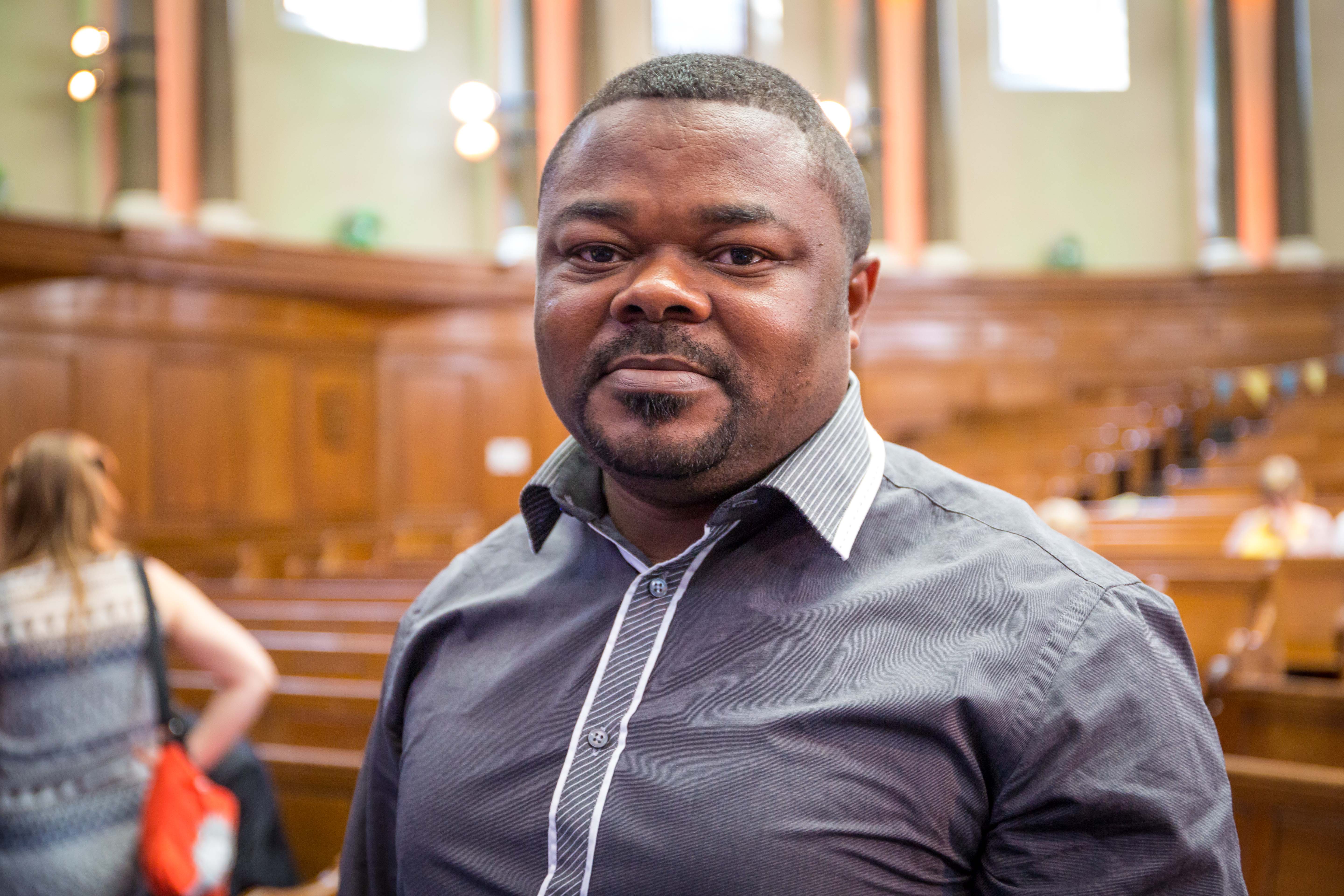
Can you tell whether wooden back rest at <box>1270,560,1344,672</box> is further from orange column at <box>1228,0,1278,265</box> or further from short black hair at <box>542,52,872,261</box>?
orange column at <box>1228,0,1278,265</box>

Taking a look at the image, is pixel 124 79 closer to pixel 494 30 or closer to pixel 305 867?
pixel 494 30

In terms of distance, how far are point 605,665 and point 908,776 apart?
253mm

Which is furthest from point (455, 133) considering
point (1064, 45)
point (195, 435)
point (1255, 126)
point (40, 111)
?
point (1255, 126)

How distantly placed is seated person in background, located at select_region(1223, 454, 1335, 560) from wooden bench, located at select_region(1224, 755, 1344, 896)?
2.19 metres

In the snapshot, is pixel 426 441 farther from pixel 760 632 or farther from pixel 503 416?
pixel 760 632

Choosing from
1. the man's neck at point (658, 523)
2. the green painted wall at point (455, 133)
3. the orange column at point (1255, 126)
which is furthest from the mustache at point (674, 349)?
the orange column at point (1255, 126)

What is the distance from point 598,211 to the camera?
88 centimetres

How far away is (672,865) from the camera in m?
0.77

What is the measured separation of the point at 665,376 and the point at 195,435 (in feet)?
25.4

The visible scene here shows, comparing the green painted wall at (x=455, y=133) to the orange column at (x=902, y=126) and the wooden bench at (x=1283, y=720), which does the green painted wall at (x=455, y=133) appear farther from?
the wooden bench at (x=1283, y=720)

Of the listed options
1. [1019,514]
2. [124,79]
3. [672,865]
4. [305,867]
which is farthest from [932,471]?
[124,79]

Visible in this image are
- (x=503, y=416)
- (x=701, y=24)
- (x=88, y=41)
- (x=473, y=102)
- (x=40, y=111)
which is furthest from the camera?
(x=701, y=24)

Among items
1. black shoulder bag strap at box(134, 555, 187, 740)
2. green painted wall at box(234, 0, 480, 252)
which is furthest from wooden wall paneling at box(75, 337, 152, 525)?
black shoulder bag strap at box(134, 555, 187, 740)

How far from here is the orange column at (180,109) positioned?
8.11 meters
